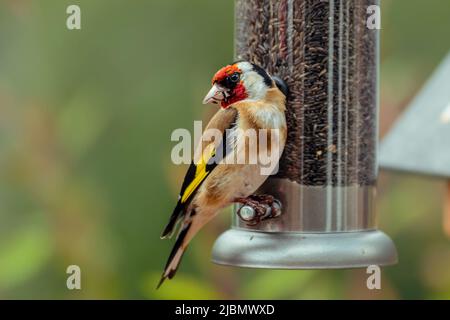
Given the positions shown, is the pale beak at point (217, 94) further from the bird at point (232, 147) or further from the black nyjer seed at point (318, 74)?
the black nyjer seed at point (318, 74)

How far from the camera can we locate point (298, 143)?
191 inches

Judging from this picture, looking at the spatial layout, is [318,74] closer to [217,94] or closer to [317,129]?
[317,129]

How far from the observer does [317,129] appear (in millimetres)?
4875

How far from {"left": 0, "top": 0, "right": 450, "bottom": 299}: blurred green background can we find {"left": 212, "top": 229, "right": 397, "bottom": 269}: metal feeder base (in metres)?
1.80

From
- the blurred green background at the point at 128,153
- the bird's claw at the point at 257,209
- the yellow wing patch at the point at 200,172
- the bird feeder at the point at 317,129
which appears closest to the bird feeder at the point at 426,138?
the bird feeder at the point at 317,129

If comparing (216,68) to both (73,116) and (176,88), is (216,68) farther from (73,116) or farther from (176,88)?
(73,116)

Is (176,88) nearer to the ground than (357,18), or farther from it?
nearer to the ground

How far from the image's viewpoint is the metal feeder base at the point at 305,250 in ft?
15.3

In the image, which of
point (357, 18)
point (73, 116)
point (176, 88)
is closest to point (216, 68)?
point (176, 88)

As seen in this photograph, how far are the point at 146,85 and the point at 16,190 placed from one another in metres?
1.05

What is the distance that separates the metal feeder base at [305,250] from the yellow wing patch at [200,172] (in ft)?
1.06

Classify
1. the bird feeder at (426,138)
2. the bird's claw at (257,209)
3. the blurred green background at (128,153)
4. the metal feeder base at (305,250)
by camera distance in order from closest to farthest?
the metal feeder base at (305,250) < the bird's claw at (257,209) < the bird feeder at (426,138) < the blurred green background at (128,153)

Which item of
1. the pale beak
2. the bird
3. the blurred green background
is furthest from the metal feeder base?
the blurred green background

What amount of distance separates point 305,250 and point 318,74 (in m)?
0.77
